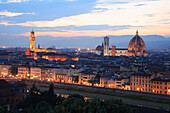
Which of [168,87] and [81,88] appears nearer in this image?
[168,87]

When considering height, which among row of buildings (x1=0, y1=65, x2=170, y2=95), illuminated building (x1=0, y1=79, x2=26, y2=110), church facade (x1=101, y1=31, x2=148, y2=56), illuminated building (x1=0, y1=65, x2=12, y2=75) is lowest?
illuminated building (x1=0, y1=79, x2=26, y2=110)

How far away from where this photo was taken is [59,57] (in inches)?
3147

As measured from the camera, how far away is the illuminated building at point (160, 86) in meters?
25.3

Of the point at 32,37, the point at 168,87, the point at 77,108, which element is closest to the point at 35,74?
the point at 168,87

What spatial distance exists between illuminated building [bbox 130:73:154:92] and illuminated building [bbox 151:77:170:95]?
469mm

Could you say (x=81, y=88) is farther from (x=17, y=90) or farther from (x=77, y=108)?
(x=77, y=108)

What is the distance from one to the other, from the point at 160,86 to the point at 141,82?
205 centimetres

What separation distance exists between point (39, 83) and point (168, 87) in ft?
55.0

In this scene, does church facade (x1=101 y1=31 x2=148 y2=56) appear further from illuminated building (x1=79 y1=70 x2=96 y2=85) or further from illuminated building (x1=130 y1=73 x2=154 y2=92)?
illuminated building (x1=130 y1=73 x2=154 y2=92)

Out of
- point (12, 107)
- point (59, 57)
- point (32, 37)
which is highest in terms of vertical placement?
point (32, 37)

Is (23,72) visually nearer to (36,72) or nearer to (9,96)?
(36,72)

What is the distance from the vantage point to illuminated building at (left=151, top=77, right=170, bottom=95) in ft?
83.0

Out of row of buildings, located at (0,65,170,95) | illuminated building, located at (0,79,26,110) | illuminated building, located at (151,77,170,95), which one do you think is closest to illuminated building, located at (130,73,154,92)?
row of buildings, located at (0,65,170,95)

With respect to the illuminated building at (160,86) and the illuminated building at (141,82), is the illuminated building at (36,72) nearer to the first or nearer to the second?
the illuminated building at (141,82)
